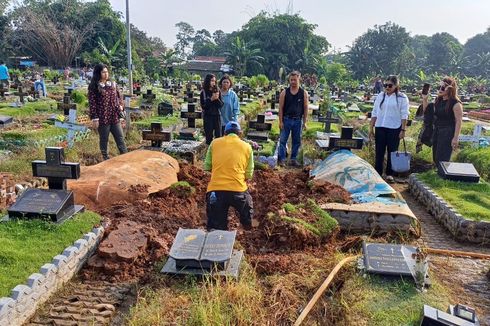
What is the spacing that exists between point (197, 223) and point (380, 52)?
52.8 metres

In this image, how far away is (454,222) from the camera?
5.41 meters

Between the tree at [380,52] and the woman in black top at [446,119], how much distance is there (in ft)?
154

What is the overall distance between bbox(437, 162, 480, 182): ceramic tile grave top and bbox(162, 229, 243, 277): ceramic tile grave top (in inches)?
164

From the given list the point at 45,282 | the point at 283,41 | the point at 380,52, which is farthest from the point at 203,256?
the point at 380,52

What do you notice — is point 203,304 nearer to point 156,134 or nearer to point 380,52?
point 156,134

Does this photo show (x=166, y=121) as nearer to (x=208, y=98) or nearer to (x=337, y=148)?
(x=208, y=98)

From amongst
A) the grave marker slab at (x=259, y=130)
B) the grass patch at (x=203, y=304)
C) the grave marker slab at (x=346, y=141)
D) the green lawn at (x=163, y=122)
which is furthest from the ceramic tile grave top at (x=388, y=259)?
the green lawn at (x=163, y=122)

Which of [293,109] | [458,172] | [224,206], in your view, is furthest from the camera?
[293,109]

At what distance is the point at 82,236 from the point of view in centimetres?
437

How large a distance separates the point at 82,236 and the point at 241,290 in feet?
6.18

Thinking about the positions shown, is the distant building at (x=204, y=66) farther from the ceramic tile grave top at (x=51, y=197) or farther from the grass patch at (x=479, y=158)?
the ceramic tile grave top at (x=51, y=197)

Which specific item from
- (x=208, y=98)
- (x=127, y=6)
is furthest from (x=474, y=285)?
(x=127, y=6)

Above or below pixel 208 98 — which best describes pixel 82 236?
below

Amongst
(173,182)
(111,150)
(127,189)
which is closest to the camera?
(127,189)
